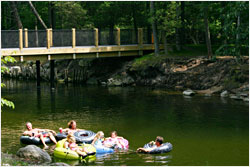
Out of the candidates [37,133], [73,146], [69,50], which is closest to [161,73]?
[69,50]

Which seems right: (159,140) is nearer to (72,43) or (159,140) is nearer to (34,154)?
(34,154)

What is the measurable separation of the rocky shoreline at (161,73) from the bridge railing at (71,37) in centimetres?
203

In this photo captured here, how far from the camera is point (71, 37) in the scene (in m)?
34.3

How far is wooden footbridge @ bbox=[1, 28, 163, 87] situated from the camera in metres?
31.1

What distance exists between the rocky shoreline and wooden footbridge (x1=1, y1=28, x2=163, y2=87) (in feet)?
5.31

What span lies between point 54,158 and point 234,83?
57.6 ft

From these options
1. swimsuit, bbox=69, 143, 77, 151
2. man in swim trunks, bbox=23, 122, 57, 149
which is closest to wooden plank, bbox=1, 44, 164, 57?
man in swim trunks, bbox=23, 122, 57, 149

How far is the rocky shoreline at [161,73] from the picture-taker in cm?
3142

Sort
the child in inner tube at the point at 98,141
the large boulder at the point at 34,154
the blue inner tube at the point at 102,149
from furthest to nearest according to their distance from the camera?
the child in inner tube at the point at 98,141 → the blue inner tube at the point at 102,149 → the large boulder at the point at 34,154

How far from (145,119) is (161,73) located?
1304cm

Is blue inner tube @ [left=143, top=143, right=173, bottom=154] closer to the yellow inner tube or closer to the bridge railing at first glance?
the yellow inner tube

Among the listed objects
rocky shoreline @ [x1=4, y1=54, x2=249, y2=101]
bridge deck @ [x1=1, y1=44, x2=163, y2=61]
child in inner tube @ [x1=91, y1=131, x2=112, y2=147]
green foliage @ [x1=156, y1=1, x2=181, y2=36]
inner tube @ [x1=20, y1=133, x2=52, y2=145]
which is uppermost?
green foliage @ [x1=156, y1=1, x2=181, y2=36]

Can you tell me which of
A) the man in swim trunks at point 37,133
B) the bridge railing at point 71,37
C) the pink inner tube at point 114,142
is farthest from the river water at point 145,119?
the bridge railing at point 71,37

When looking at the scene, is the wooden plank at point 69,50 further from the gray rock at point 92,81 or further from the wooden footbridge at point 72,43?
the gray rock at point 92,81
